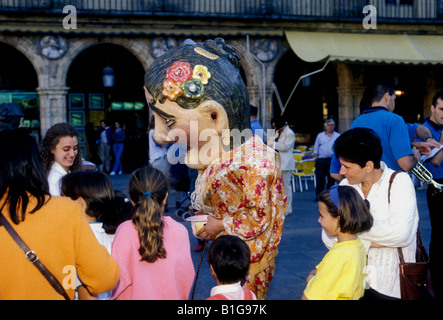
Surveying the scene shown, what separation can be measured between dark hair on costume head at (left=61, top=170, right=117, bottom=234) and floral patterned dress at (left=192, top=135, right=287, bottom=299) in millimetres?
521

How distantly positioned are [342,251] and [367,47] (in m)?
12.8

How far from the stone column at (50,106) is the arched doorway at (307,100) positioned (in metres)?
6.51

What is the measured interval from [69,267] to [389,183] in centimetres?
176

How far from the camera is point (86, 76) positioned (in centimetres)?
1684

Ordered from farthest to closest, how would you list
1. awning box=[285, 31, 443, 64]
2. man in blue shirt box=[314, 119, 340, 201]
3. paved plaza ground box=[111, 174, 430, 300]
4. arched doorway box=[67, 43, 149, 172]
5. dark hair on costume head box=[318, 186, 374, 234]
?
arched doorway box=[67, 43, 149, 172] < awning box=[285, 31, 443, 64] < man in blue shirt box=[314, 119, 340, 201] < paved plaza ground box=[111, 174, 430, 300] < dark hair on costume head box=[318, 186, 374, 234]

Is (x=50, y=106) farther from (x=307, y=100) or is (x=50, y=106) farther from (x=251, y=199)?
(x=251, y=199)

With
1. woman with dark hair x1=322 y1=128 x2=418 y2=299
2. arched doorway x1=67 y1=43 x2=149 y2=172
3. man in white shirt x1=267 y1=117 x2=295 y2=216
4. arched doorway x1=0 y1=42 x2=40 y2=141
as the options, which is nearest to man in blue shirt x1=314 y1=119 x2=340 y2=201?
man in white shirt x1=267 y1=117 x2=295 y2=216

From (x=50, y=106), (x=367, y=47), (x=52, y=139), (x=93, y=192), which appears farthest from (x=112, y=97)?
(x=93, y=192)

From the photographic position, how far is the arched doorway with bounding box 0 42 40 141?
15.7 m

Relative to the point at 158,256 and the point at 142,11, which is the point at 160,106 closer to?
the point at 158,256

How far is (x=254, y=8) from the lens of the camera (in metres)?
15.3

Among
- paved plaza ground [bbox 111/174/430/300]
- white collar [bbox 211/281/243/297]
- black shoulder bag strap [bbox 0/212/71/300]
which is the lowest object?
paved plaza ground [bbox 111/174/430/300]

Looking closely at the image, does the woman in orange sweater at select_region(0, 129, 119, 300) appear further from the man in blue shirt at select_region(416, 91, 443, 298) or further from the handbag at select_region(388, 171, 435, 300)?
the man in blue shirt at select_region(416, 91, 443, 298)

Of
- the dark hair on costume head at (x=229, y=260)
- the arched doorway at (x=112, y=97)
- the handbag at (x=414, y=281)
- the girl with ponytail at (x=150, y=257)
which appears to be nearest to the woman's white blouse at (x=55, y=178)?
the girl with ponytail at (x=150, y=257)
